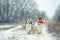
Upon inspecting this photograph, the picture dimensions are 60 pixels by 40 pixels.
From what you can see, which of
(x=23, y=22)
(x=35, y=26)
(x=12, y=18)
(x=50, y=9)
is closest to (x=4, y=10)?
(x=12, y=18)

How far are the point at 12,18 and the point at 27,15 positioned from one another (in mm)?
166

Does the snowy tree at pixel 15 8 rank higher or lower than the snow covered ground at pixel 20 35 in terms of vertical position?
higher

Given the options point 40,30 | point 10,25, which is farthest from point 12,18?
point 40,30

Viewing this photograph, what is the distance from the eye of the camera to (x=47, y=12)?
5.42 feet

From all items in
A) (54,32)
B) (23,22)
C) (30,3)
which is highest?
(30,3)

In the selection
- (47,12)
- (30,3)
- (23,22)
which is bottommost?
(23,22)

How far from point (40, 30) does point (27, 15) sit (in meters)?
0.21

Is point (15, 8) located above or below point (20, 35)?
above

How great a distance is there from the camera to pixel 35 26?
5.40 ft

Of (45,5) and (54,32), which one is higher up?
(45,5)

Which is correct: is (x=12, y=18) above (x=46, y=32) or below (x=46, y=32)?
above

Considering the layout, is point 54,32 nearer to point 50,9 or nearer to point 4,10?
point 50,9

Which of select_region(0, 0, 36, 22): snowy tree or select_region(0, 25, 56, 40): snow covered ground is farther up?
select_region(0, 0, 36, 22): snowy tree

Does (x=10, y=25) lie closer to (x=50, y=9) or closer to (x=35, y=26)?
(x=35, y=26)
